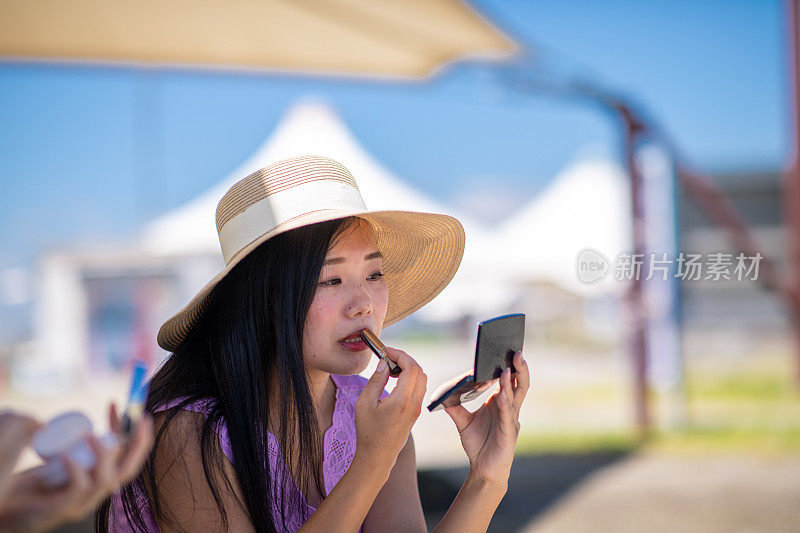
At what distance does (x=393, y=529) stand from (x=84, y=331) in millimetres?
9118

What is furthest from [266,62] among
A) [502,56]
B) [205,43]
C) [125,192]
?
[125,192]

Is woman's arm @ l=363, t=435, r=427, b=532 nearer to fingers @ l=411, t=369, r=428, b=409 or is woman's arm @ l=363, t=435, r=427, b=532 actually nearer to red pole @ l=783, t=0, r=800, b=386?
fingers @ l=411, t=369, r=428, b=409

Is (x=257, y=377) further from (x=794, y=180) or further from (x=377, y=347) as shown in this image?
(x=794, y=180)

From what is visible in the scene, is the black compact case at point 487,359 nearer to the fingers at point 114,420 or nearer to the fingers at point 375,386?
the fingers at point 375,386

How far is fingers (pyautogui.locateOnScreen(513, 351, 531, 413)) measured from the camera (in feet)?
4.51

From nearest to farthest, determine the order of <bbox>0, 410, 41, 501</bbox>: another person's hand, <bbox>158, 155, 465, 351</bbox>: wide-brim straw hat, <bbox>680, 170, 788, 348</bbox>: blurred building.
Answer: <bbox>0, 410, 41, 501</bbox>: another person's hand < <bbox>158, 155, 465, 351</bbox>: wide-brim straw hat < <bbox>680, 170, 788, 348</bbox>: blurred building

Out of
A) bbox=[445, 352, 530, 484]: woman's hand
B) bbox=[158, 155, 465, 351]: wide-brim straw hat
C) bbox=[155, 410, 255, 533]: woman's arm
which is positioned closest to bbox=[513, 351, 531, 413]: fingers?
bbox=[445, 352, 530, 484]: woman's hand

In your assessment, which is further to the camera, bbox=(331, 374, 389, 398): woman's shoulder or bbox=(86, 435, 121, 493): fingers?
bbox=(331, 374, 389, 398): woman's shoulder

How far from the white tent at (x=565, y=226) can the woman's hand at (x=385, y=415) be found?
6128mm

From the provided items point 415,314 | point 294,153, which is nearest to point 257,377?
point 294,153

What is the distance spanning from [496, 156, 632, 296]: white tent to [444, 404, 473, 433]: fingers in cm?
590

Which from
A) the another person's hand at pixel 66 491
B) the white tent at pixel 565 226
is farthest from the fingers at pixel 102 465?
the white tent at pixel 565 226

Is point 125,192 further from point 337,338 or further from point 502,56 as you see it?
point 337,338

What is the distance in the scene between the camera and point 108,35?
3.70 metres
